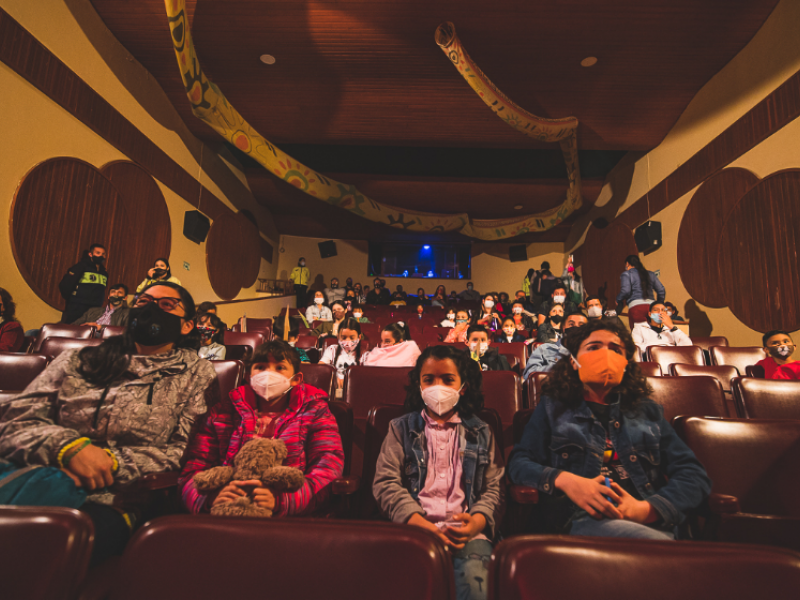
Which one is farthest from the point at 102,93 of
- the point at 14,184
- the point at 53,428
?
the point at 53,428

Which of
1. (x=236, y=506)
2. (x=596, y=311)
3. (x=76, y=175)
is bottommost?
(x=236, y=506)

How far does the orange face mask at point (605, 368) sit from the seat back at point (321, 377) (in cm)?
125

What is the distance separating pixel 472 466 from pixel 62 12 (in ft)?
21.4

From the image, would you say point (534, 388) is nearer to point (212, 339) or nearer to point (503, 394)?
point (503, 394)

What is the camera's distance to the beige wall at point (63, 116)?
3889 mm

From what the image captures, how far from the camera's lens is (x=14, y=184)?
396 cm

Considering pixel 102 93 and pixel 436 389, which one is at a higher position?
pixel 102 93

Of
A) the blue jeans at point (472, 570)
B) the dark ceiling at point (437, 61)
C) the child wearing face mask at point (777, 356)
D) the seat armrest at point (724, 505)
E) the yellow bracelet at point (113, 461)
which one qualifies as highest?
the dark ceiling at point (437, 61)

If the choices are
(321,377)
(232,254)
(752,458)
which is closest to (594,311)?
(752,458)

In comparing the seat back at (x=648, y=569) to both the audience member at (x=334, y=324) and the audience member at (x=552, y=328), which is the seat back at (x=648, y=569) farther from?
the audience member at (x=334, y=324)

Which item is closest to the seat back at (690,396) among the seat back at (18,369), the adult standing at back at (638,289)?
the seat back at (18,369)

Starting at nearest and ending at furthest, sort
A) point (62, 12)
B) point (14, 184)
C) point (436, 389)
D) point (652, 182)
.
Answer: point (436, 389)
point (14, 184)
point (62, 12)
point (652, 182)

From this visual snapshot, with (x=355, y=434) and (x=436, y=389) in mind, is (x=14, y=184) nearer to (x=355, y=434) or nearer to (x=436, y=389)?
(x=355, y=434)

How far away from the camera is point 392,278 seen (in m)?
13.1
